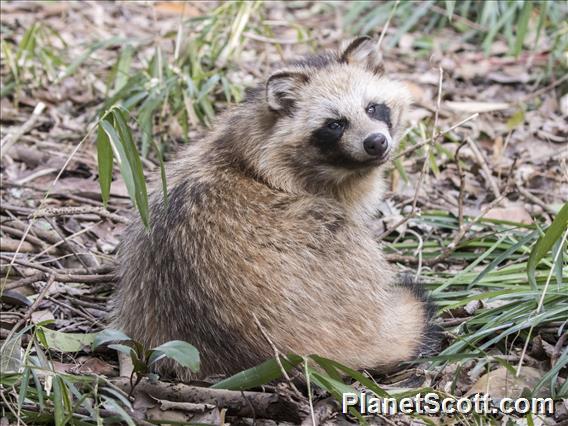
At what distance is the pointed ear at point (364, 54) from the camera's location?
5180 millimetres

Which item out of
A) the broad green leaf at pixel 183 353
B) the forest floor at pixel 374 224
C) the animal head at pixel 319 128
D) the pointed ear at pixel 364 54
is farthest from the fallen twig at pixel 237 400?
the pointed ear at pixel 364 54

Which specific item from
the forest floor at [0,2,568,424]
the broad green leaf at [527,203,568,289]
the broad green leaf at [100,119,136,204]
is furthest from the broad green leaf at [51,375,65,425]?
the broad green leaf at [527,203,568,289]

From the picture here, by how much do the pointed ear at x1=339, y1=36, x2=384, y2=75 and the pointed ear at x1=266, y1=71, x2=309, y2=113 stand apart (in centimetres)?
37

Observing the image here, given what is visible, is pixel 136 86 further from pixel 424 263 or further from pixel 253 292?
pixel 253 292

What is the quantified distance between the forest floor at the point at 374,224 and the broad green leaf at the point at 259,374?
0.14 meters

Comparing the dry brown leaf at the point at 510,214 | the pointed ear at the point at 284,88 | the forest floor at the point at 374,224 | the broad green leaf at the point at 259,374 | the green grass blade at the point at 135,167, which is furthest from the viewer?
the dry brown leaf at the point at 510,214

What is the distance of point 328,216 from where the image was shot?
459 centimetres

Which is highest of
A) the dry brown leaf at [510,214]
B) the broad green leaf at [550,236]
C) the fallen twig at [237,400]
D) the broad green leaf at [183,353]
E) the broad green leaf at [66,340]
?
the broad green leaf at [550,236]

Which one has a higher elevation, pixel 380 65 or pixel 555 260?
pixel 380 65

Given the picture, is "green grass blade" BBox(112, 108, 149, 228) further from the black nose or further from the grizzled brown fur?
the black nose

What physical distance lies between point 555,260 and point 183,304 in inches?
64.9

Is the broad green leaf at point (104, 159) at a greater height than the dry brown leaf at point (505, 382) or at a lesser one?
greater

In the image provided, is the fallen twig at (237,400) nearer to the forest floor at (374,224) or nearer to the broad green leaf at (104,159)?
the forest floor at (374,224)

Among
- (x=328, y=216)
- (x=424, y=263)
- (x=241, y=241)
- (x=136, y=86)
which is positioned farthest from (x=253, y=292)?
(x=136, y=86)
